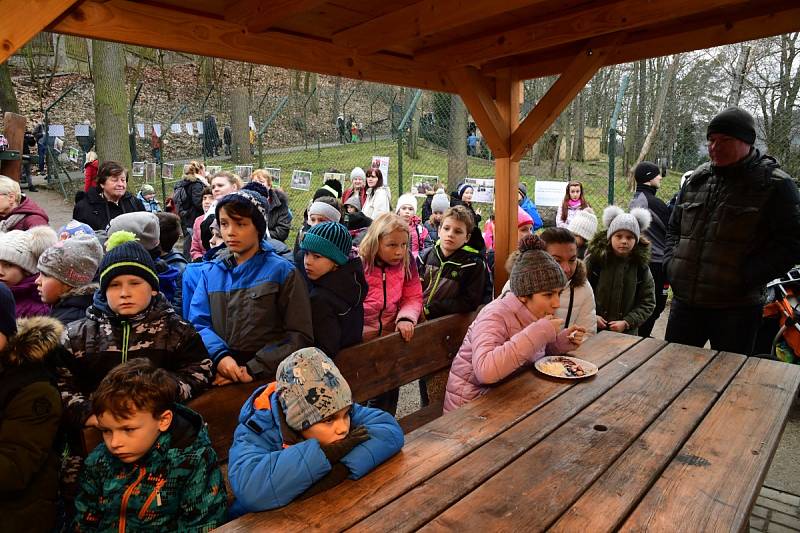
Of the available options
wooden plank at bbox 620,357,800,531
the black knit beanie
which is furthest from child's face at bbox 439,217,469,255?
wooden plank at bbox 620,357,800,531

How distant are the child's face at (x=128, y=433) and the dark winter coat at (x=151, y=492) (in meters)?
0.05

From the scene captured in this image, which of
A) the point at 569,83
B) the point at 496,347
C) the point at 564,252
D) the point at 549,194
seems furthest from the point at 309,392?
the point at 549,194

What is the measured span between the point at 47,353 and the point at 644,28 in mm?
4261

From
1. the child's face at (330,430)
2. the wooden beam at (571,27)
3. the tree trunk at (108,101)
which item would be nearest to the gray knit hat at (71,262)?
→ the child's face at (330,430)

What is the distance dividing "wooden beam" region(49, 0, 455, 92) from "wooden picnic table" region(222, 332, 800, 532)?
251 centimetres

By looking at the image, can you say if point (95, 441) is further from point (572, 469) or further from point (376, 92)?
point (376, 92)

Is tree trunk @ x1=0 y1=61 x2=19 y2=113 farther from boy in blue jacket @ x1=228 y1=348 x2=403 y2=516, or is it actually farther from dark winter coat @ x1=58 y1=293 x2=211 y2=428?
boy in blue jacket @ x1=228 y1=348 x2=403 y2=516

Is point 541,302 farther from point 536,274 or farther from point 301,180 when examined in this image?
point 301,180

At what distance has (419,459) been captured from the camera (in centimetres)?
186

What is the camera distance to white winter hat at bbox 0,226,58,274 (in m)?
2.76

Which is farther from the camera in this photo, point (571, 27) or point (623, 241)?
point (623, 241)

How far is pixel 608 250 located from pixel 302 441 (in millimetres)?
3218

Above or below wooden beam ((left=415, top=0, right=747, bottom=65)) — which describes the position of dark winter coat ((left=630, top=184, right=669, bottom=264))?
below

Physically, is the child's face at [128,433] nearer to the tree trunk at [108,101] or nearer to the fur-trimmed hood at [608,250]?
the fur-trimmed hood at [608,250]
